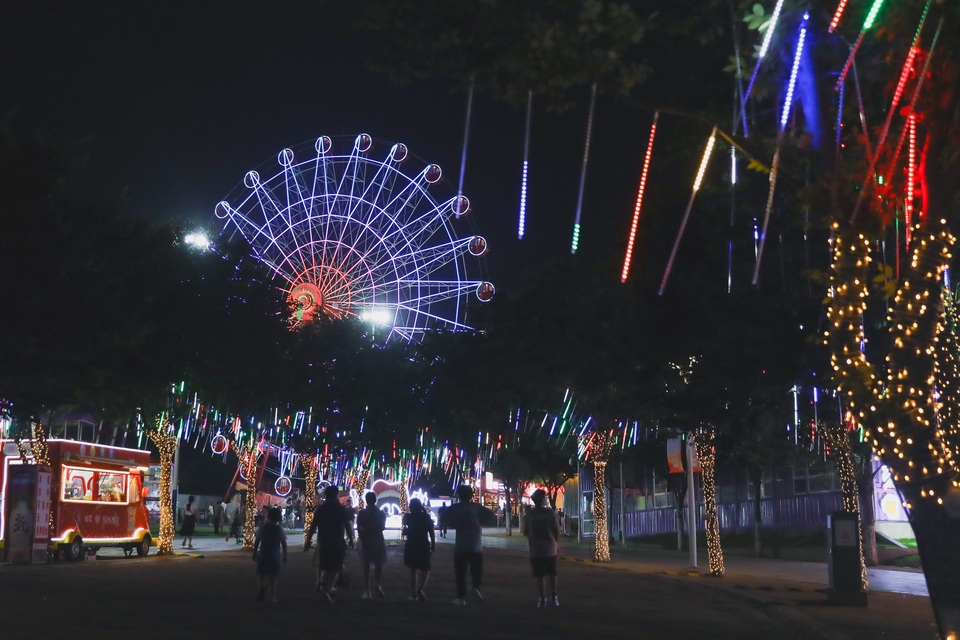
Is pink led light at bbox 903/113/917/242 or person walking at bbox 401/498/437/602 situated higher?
pink led light at bbox 903/113/917/242

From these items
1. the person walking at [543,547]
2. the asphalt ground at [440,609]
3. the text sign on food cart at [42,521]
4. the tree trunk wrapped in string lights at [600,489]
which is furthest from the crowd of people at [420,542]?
the tree trunk wrapped in string lights at [600,489]

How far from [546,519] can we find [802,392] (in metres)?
7.36

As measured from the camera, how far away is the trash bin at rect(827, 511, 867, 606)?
57.4 ft

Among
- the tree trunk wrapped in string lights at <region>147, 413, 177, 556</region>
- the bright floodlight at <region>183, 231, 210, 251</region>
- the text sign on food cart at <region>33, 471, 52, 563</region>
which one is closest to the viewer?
the text sign on food cart at <region>33, 471, 52, 563</region>

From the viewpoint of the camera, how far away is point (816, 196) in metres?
10.3

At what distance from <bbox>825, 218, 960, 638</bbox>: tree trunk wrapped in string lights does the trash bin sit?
7557mm

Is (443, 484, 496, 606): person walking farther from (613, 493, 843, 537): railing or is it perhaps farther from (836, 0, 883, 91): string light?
(613, 493, 843, 537): railing

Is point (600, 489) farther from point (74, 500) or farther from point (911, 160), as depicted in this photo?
point (911, 160)

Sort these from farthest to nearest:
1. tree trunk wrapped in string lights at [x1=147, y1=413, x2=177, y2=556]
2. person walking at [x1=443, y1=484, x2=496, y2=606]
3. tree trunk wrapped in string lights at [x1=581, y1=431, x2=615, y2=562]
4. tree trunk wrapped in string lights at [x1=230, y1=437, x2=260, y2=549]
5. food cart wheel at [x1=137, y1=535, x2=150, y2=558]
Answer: tree trunk wrapped in string lights at [x1=230, y1=437, x2=260, y2=549], tree trunk wrapped in string lights at [x1=147, y1=413, x2=177, y2=556], food cart wheel at [x1=137, y1=535, x2=150, y2=558], tree trunk wrapped in string lights at [x1=581, y1=431, x2=615, y2=562], person walking at [x1=443, y1=484, x2=496, y2=606]

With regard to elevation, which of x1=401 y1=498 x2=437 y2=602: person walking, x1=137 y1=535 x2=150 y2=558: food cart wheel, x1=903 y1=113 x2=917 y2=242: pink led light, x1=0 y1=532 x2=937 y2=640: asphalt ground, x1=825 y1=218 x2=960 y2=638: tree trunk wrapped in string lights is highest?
x1=903 y1=113 x2=917 y2=242: pink led light

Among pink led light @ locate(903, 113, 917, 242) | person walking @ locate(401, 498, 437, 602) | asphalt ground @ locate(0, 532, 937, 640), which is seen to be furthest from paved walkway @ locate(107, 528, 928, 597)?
pink led light @ locate(903, 113, 917, 242)

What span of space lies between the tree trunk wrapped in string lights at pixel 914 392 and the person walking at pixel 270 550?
9.06m

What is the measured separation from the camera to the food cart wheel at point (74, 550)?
102 ft

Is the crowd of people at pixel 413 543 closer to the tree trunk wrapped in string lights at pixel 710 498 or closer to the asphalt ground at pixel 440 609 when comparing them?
the asphalt ground at pixel 440 609
